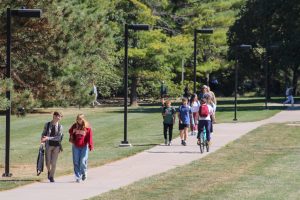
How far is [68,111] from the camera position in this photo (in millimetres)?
52969

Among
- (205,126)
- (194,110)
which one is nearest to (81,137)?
(205,126)

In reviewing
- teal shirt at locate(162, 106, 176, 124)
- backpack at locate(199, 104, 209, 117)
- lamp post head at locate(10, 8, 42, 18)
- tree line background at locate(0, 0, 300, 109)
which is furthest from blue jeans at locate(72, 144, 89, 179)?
teal shirt at locate(162, 106, 176, 124)

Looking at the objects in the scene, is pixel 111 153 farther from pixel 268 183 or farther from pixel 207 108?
pixel 268 183

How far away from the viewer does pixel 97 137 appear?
34.4 m

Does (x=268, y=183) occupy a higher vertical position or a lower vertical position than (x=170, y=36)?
lower

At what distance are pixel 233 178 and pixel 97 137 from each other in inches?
595

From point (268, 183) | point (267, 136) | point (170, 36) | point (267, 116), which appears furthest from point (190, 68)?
point (268, 183)

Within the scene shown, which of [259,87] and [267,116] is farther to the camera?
[259,87]

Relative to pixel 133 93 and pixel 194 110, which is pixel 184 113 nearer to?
pixel 194 110

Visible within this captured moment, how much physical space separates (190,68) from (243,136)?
129ft

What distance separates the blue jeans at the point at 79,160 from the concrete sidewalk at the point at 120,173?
25 centimetres

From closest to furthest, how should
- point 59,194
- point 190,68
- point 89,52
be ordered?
point 59,194, point 89,52, point 190,68

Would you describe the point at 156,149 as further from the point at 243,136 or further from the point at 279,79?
the point at 279,79

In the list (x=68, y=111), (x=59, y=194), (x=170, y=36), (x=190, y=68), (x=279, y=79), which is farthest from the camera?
(x=279, y=79)
